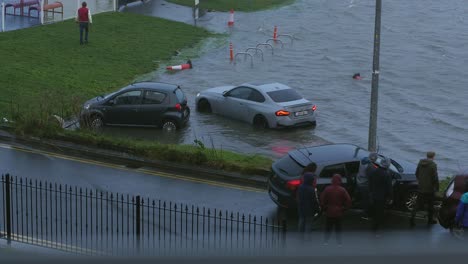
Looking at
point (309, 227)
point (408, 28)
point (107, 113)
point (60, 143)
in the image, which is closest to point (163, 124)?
point (107, 113)

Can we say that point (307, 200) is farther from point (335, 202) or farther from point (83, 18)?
point (83, 18)

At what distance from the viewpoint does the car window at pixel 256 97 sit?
2403 centimetres

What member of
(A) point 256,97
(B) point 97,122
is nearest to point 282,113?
(A) point 256,97

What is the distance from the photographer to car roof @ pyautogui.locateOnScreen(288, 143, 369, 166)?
14289 mm

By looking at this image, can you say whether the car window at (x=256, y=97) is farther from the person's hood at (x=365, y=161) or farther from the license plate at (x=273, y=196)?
the person's hood at (x=365, y=161)

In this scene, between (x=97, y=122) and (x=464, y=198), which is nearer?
(x=464, y=198)

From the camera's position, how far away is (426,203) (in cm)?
1396

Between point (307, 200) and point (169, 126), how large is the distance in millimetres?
10225

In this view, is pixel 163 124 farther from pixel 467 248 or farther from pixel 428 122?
pixel 467 248

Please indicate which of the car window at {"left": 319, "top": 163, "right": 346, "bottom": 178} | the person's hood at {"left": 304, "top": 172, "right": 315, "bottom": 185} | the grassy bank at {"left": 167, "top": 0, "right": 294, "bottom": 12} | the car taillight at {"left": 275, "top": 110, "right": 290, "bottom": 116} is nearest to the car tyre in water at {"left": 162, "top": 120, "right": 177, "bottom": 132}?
the car taillight at {"left": 275, "top": 110, "right": 290, "bottom": 116}

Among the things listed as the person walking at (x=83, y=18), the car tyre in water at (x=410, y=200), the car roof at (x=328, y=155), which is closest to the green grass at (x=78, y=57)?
the person walking at (x=83, y=18)

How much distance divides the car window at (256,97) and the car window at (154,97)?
2994mm

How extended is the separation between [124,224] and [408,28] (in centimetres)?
3536

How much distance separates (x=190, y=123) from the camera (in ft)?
78.0
